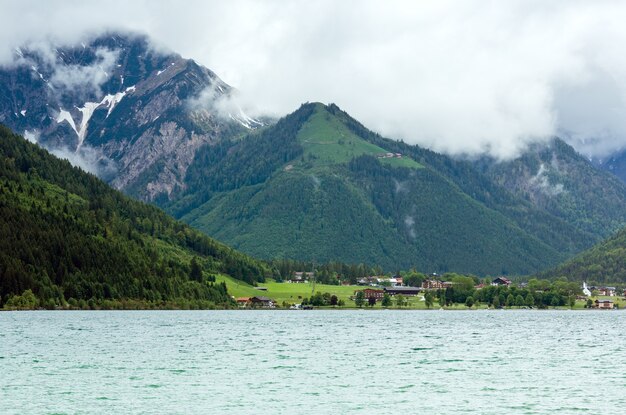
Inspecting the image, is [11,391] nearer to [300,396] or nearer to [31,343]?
[300,396]

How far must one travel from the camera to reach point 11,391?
100125 millimetres

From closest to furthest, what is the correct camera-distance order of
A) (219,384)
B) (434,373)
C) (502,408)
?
(502,408) → (219,384) → (434,373)

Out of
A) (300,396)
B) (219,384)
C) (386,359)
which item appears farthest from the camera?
(386,359)

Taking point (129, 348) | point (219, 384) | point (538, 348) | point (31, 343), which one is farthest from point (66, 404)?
point (538, 348)

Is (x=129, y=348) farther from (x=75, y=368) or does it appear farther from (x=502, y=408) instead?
(x=502, y=408)

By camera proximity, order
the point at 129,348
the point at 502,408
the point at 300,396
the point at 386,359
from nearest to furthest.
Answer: the point at 502,408 < the point at 300,396 < the point at 386,359 < the point at 129,348

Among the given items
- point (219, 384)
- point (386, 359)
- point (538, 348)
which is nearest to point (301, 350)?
point (386, 359)

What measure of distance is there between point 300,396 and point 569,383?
27143 millimetres

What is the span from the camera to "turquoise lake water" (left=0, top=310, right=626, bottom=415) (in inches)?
3656

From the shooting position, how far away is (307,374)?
116 meters

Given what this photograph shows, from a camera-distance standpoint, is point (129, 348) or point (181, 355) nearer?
point (181, 355)

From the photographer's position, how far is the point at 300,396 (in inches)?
3878

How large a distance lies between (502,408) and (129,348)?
6923cm

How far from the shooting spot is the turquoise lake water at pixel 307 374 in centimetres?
9288
